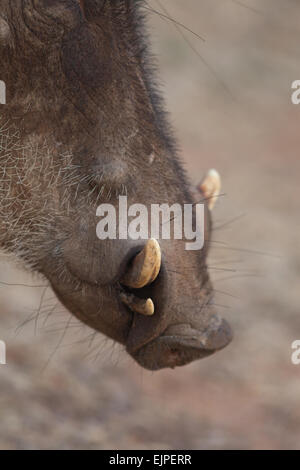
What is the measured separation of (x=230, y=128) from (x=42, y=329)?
180 inches

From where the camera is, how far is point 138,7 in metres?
2.62

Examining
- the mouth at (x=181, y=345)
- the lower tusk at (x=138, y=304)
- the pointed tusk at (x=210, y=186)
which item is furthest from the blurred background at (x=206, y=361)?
the lower tusk at (x=138, y=304)

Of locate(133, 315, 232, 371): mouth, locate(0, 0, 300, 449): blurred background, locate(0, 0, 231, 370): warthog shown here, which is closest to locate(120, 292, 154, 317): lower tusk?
locate(0, 0, 231, 370): warthog

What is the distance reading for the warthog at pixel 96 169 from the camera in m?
2.46

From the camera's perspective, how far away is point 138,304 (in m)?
2.49

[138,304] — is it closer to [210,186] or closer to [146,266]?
[146,266]

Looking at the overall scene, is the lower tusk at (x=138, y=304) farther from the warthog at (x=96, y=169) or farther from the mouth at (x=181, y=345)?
the mouth at (x=181, y=345)

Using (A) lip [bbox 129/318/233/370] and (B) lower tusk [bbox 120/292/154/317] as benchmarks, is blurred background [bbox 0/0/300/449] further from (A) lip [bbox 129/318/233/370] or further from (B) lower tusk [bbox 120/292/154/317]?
(B) lower tusk [bbox 120/292/154/317]

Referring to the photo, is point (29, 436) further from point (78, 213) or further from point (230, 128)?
point (230, 128)

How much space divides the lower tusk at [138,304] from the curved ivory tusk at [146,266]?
0.05 m

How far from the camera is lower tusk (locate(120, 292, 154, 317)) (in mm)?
2431

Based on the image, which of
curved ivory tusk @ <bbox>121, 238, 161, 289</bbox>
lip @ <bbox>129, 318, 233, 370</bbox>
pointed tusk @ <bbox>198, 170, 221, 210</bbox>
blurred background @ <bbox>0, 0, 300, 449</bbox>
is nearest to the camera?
curved ivory tusk @ <bbox>121, 238, 161, 289</bbox>

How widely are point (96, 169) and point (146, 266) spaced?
325 mm

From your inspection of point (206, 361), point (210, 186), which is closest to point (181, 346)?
point (210, 186)
